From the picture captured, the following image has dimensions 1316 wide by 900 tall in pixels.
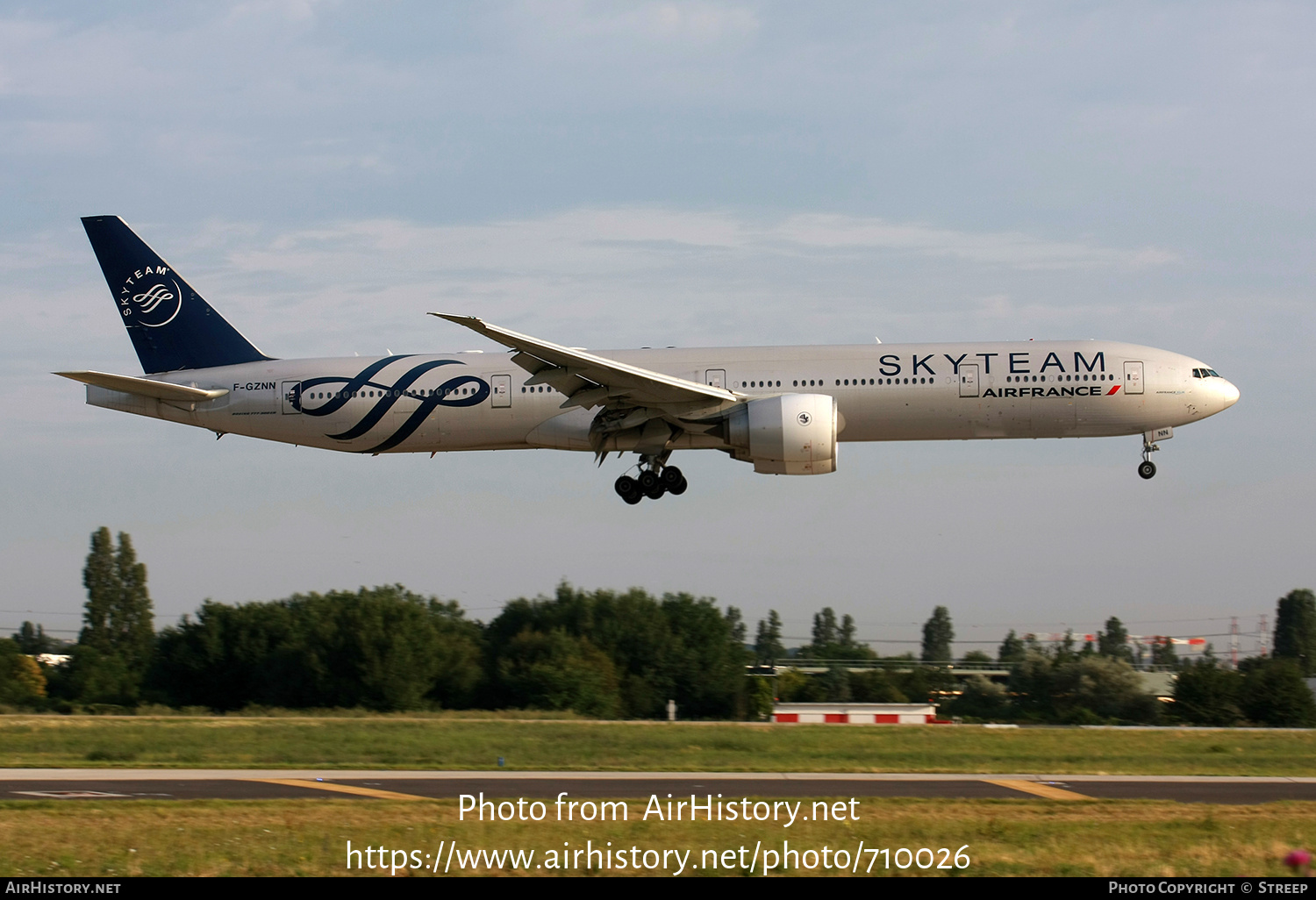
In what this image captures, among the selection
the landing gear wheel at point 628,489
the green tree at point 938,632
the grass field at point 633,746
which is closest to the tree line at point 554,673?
the grass field at point 633,746

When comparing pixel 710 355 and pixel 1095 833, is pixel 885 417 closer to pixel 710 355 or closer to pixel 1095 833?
pixel 710 355

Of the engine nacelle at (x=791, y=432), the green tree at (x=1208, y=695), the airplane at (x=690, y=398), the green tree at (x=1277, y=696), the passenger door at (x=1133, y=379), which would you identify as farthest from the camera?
the green tree at (x=1208, y=695)

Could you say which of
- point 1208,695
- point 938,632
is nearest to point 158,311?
point 1208,695

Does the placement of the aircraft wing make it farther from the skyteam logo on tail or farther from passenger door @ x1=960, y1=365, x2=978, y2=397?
the skyteam logo on tail

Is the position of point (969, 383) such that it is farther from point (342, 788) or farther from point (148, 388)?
point (148, 388)

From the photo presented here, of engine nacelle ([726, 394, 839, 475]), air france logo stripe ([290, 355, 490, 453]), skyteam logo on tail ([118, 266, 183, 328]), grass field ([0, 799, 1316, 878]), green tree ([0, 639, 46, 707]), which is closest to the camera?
grass field ([0, 799, 1316, 878])

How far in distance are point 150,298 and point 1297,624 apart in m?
112

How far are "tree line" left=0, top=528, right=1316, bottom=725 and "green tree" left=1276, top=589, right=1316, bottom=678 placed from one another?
2169 inches

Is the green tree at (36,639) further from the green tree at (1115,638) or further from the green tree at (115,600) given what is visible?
the green tree at (1115,638)

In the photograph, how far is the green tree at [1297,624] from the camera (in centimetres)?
11612

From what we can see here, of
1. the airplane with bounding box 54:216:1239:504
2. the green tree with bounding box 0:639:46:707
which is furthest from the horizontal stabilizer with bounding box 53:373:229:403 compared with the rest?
the green tree with bounding box 0:639:46:707

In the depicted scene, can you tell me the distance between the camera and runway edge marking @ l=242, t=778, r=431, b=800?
873 inches

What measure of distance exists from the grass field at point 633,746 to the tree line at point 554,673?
500 inches
